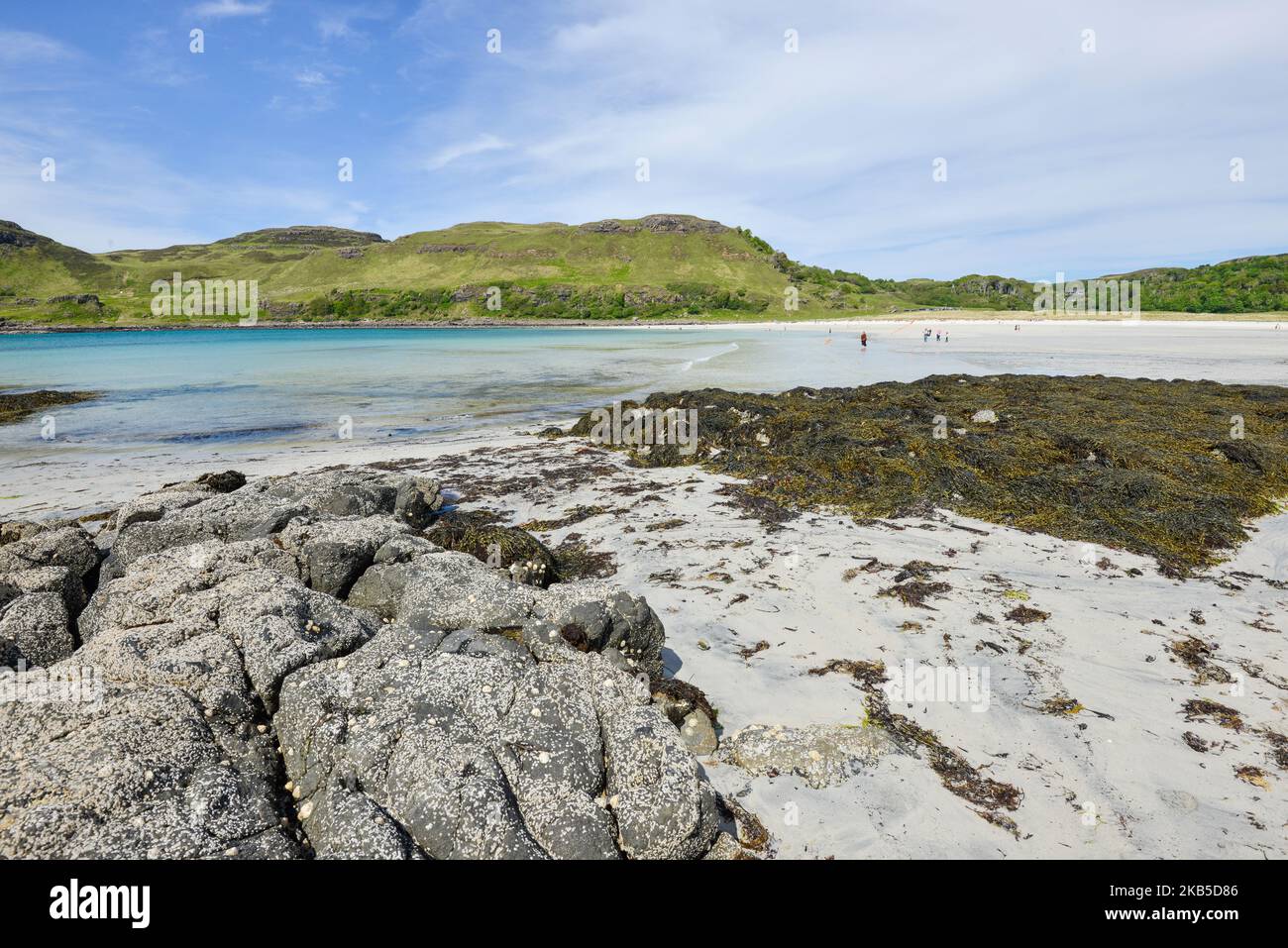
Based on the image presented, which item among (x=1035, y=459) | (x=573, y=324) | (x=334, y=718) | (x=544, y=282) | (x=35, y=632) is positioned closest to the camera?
(x=334, y=718)

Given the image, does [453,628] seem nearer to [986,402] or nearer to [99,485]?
[99,485]

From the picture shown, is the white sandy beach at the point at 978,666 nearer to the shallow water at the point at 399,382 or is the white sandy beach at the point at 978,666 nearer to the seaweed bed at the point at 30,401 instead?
the shallow water at the point at 399,382

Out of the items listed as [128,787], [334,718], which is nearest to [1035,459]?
[334,718]

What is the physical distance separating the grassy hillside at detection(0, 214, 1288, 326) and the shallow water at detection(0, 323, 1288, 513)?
76.8 m

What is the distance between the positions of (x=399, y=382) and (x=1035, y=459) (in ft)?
92.8

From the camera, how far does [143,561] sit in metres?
5.45

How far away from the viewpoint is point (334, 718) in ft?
11.7

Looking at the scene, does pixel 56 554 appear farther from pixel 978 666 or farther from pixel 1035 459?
pixel 1035 459

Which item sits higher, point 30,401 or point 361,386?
point 361,386

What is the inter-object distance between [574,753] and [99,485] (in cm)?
1306

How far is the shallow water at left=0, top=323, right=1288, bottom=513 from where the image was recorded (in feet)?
51.6

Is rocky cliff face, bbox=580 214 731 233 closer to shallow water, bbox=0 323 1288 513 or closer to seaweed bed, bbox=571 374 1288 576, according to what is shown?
shallow water, bbox=0 323 1288 513

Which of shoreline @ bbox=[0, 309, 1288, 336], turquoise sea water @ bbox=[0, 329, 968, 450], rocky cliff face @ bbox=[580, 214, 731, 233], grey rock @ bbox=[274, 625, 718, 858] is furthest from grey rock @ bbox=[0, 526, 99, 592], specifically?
rocky cliff face @ bbox=[580, 214, 731, 233]
